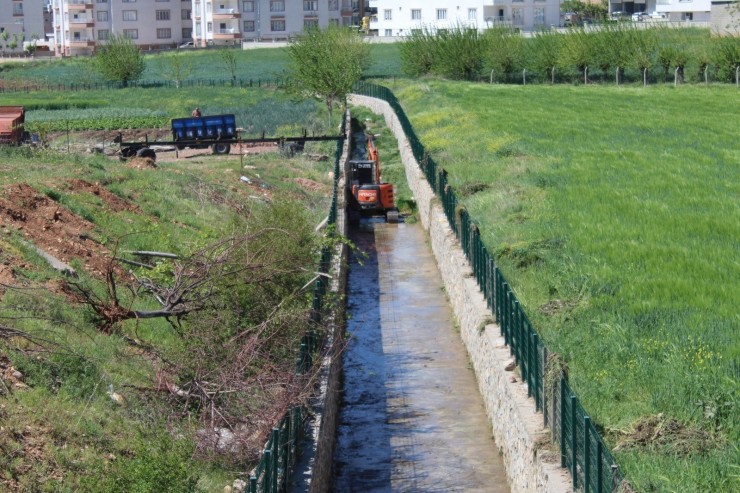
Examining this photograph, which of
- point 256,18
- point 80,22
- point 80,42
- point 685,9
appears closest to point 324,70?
point 685,9

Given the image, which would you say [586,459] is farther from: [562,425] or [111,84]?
[111,84]

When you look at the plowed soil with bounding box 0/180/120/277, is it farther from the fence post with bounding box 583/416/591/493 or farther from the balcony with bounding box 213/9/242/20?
the balcony with bounding box 213/9/242/20

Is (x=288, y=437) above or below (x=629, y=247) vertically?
below

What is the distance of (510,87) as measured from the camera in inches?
3209

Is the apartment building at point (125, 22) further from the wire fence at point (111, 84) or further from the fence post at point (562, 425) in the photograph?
the fence post at point (562, 425)

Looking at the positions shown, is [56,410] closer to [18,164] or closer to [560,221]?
[560,221]

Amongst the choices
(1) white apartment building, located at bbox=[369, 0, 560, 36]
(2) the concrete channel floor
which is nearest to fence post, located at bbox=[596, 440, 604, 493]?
(2) the concrete channel floor

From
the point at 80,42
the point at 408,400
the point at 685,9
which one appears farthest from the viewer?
the point at 80,42

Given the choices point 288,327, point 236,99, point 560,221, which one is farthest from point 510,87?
point 288,327

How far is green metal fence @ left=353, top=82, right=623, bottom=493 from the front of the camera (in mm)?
14000

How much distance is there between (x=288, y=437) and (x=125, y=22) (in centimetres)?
15131

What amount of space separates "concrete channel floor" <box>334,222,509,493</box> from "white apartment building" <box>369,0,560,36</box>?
11109 cm

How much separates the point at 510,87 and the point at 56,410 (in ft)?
218

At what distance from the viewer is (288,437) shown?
52.9 feet
